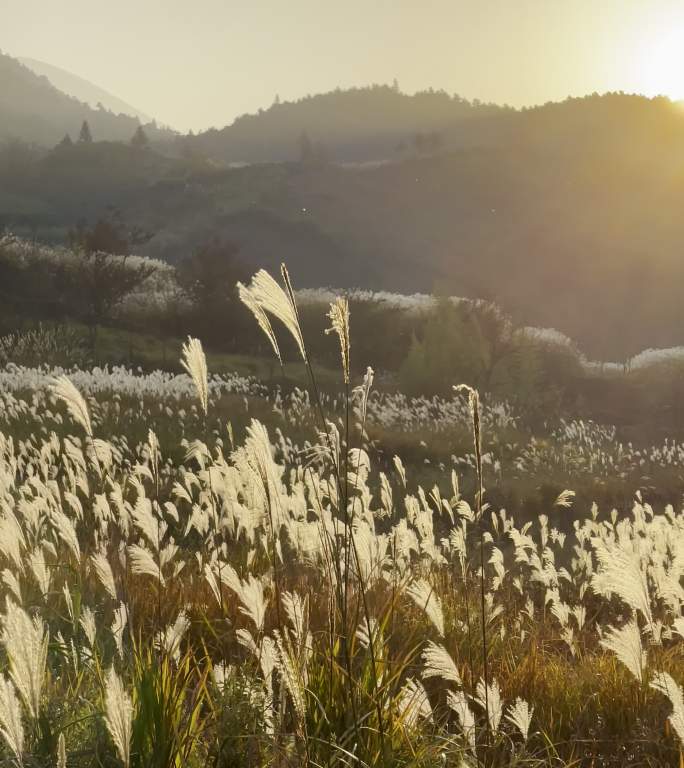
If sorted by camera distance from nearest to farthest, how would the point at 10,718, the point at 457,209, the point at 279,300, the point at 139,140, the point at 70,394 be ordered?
1. the point at 10,718
2. the point at 279,300
3. the point at 70,394
4. the point at 457,209
5. the point at 139,140

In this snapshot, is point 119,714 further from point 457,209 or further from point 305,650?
point 457,209

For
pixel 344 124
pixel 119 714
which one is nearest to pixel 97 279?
pixel 119 714

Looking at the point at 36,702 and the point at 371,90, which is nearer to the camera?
the point at 36,702

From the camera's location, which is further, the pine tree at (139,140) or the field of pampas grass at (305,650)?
the pine tree at (139,140)

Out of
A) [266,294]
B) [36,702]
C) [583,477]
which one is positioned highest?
[266,294]

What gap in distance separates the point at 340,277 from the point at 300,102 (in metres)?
123

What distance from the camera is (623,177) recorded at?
72438 millimetres

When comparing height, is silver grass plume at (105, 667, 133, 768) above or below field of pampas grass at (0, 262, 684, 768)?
above

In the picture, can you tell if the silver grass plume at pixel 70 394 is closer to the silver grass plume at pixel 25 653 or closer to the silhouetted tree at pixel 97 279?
the silver grass plume at pixel 25 653

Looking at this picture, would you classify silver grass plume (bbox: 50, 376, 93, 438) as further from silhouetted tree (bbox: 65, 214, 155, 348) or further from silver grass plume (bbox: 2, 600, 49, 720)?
silhouetted tree (bbox: 65, 214, 155, 348)

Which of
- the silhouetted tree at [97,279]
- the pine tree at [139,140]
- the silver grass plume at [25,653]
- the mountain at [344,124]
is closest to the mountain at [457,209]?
the pine tree at [139,140]

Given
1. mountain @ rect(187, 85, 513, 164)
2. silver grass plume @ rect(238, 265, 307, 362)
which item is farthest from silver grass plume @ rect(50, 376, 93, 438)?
mountain @ rect(187, 85, 513, 164)

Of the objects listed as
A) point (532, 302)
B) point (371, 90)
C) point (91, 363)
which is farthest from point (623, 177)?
point (371, 90)

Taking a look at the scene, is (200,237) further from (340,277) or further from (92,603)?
(92,603)
